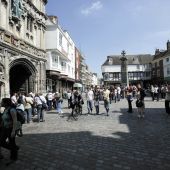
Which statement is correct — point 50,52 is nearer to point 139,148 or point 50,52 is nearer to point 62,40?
point 62,40

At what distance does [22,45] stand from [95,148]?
17.3 m

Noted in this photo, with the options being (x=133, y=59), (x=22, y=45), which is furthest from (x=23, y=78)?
(x=133, y=59)

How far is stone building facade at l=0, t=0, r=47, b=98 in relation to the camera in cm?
2037

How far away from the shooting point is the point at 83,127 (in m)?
11.6

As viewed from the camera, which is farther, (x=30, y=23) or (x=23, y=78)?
(x=23, y=78)

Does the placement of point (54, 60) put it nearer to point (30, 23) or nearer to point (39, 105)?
point (30, 23)

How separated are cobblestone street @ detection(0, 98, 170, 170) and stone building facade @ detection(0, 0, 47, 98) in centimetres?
898

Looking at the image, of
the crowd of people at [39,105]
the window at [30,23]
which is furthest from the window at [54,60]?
the crowd of people at [39,105]

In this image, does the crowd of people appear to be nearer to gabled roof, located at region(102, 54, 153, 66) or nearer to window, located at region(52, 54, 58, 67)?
window, located at region(52, 54, 58, 67)

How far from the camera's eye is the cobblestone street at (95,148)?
6.30 meters

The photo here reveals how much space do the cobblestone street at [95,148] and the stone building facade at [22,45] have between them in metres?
8.98

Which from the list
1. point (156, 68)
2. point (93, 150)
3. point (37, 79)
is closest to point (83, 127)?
point (93, 150)

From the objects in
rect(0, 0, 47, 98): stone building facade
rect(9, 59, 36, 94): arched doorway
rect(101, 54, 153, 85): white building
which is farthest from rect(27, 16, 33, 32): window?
rect(101, 54, 153, 85): white building

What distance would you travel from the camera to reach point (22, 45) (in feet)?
76.6
